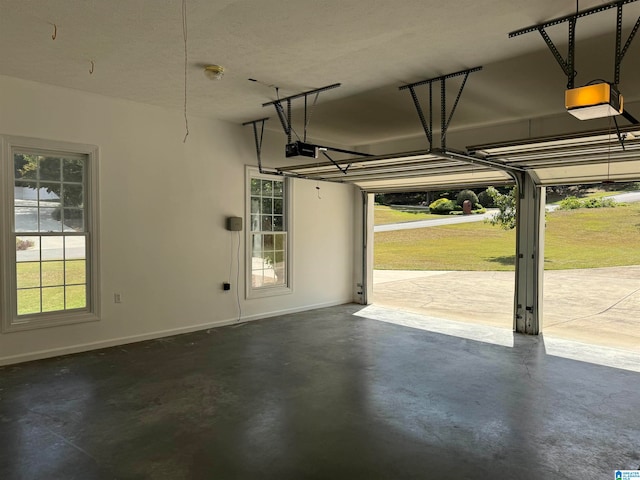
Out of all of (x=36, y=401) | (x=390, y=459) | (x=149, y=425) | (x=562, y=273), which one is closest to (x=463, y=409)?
(x=390, y=459)

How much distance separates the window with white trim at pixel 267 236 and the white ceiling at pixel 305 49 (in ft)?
6.19

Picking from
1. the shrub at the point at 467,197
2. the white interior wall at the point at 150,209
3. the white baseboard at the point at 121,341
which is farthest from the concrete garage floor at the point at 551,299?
the shrub at the point at 467,197

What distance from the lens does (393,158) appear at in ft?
18.2

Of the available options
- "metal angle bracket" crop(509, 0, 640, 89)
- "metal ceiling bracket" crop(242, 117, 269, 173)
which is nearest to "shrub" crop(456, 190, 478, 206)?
"metal ceiling bracket" crop(242, 117, 269, 173)

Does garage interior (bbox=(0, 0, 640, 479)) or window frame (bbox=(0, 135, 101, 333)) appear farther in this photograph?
window frame (bbox=(0, 135, 101, 333))

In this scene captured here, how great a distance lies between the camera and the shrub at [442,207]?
20.1 m

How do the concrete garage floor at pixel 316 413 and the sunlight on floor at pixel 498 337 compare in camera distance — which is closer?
the concrete garage floor at pixel 316 413

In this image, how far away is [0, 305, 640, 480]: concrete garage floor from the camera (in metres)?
2.79

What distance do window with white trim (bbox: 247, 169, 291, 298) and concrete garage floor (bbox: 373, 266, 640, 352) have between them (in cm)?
261

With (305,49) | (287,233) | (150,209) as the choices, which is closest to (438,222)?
(287,233)

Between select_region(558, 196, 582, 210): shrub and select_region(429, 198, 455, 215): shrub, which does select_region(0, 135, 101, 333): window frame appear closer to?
select_region(558, 196, 582, 210): shrub

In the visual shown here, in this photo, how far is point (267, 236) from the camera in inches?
→ 299

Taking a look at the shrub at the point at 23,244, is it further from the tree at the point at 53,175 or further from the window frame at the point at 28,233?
the tree at the point at 53,175

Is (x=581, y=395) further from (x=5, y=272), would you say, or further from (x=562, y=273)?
(x=562, y=273)
